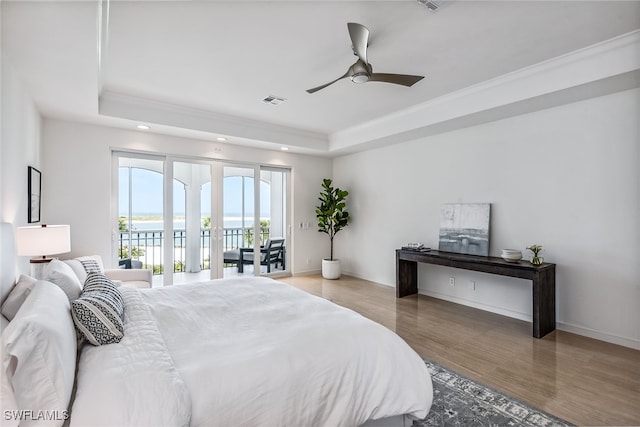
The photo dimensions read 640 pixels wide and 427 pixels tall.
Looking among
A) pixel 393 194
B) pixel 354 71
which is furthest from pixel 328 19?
pixel 393 194

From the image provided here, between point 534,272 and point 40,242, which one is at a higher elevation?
point 40,242

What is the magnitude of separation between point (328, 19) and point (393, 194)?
3639mm

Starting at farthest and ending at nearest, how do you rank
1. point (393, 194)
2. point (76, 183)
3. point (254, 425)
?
point (393, 194)
point (76, 183)
point (254, 425)

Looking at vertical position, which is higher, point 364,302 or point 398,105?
point 398,105

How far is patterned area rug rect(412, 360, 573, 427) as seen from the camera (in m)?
2.02

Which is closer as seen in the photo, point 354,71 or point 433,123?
point 354,71

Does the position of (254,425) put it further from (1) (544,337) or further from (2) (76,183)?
(2) (76,183)

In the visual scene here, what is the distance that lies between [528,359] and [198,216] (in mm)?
4905

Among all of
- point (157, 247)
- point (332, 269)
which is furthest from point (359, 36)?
point (332, 269)

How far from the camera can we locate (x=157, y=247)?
16.8 feet

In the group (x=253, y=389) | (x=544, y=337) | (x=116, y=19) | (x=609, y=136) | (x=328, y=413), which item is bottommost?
(x=544, y=337)

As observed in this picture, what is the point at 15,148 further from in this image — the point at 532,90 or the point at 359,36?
the point at 532,90

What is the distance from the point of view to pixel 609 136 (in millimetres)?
3297

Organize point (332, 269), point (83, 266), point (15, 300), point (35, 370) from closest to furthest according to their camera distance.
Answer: point (35, 370), point (15, 300), point (83, 266), point (332, 269)
